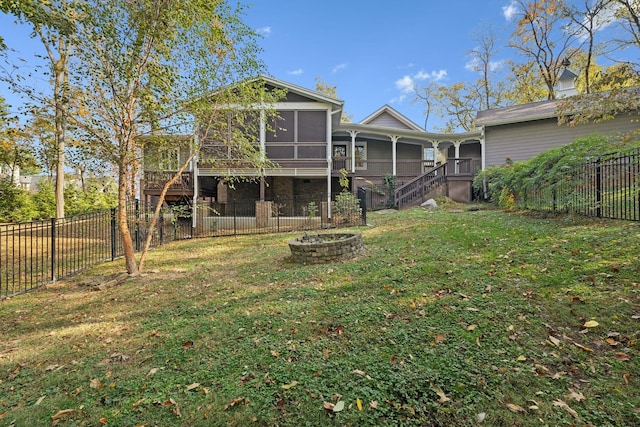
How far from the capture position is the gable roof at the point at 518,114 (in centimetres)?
1544

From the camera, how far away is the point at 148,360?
3.46 meters

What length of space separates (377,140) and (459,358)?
18083 millimetres

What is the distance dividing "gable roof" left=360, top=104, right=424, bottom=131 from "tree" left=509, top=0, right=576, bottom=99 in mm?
11316

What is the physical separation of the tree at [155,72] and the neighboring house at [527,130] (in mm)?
14187

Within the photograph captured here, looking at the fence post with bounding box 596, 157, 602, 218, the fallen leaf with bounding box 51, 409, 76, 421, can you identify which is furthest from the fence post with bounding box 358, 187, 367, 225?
the fallen leaf with bounding box 51, 409, 76, 421

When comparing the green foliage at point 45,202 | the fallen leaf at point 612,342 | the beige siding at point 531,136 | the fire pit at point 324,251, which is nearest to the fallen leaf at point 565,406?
the fallen leaf at point 612,342

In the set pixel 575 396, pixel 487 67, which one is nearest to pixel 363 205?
pixel 575 396

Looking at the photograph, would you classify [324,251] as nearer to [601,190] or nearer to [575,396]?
[575,396]

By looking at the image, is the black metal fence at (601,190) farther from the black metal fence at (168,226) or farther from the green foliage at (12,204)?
the green foliage at (12,204)

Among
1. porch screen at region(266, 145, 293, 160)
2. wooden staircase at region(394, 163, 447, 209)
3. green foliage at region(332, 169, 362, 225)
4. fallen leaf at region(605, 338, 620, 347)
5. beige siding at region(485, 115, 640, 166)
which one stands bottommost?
fallen leaf at region(605, 338, 620, 347)

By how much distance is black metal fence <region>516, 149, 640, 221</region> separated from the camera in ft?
22.6

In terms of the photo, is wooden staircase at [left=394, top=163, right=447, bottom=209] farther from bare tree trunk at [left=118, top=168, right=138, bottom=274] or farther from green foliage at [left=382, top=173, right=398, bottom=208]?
bare tree trunk at [left=118, top=168, right=138, bottom=274]

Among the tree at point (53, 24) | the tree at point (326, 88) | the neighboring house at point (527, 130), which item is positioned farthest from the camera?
the tree at point (326, 88)

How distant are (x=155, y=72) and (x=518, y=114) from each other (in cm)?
1729
